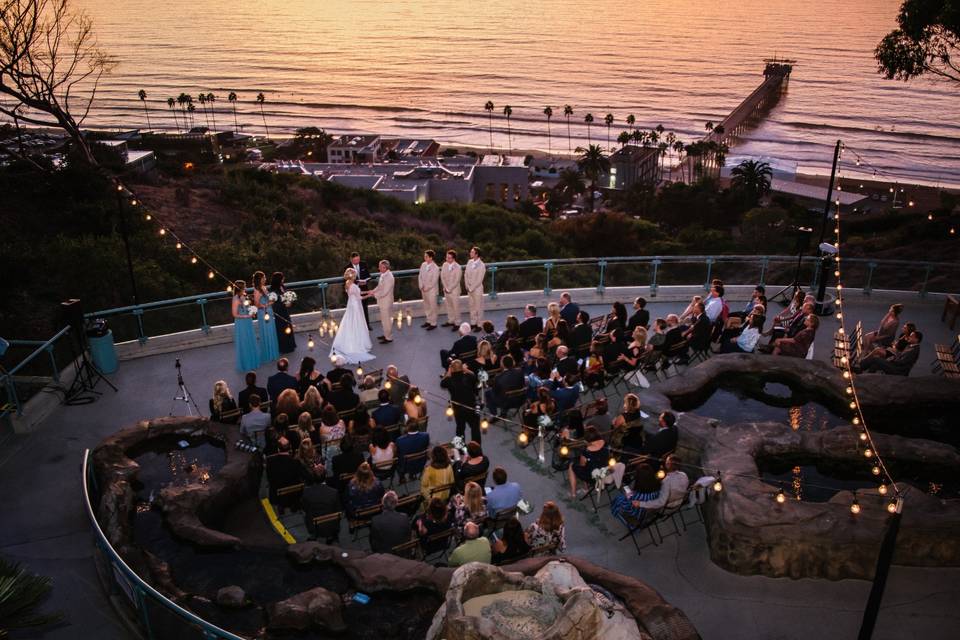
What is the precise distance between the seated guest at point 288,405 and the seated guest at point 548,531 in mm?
4125

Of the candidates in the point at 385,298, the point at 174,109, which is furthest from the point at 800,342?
the point at 174,109

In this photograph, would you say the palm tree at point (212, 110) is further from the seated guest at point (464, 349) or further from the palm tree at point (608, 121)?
the seated guest at point (464, 349)

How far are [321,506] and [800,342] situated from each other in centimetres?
910

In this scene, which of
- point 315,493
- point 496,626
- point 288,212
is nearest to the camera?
point 496,626

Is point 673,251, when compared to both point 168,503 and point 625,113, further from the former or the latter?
point 625,113

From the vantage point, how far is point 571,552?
9.40m

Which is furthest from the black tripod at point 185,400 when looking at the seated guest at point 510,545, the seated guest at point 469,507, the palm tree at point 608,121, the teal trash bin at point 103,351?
the palm tree at point 608,121

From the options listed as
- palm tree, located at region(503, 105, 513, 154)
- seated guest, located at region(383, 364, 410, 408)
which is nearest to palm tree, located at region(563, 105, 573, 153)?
palm tree, located at region(503, 105, 513, 154)

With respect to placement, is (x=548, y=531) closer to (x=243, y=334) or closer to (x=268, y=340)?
(x=243, y=334)

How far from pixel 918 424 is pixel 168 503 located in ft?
38.5

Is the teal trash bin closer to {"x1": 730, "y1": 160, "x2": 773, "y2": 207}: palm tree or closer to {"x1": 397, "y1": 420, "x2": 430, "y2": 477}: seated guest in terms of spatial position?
{"x1": 397, "y1": 420, "x2": 430, "y2": 477}: seated guest

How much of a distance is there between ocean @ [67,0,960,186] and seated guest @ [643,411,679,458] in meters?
58.0

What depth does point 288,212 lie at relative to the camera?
118 feet

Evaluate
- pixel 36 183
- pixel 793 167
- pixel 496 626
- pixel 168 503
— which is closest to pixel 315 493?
pixel 168 503
